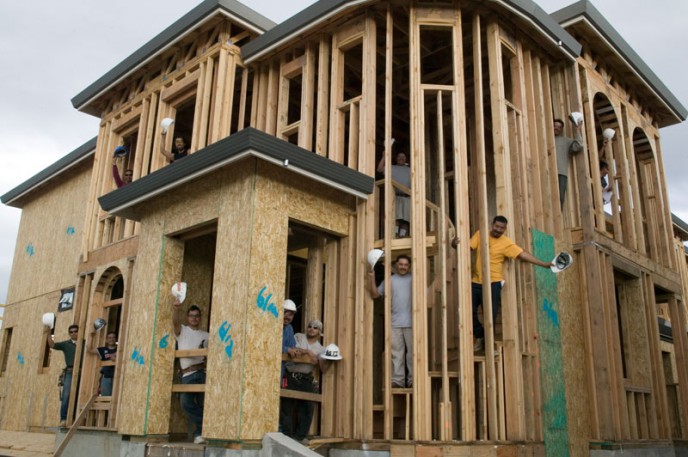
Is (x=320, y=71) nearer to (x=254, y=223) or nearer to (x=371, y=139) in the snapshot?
(x=371, y=139)

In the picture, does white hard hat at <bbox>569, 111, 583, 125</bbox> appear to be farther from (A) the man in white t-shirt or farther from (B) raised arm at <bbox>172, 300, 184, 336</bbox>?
(B) raised arm at <bbox>172, 300, 184, 336</bbox>

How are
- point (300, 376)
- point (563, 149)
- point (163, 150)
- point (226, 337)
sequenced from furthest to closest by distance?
point (163, 150), point (563, 149), point (300, 376), point (226, 337)

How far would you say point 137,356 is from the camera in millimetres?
10180

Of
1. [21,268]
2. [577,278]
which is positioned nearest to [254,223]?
[577,278]

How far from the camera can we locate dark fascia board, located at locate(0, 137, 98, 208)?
1769 cm

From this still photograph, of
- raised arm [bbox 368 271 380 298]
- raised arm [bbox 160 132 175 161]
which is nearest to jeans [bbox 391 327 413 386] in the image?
raised arm [bbox 368 271 380 298]

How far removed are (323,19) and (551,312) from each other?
638 centimetres

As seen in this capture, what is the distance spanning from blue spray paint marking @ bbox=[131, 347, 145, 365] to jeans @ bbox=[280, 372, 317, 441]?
2.36 m

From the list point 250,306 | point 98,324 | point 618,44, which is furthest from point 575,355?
point 98,324

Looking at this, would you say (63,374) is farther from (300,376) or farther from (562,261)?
(562,261)

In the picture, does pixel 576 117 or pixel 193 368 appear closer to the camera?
pixel 193 368

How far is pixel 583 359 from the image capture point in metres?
11.1

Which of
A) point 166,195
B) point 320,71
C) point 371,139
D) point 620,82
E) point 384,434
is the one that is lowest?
point 384,434

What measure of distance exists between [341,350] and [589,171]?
625 cm
